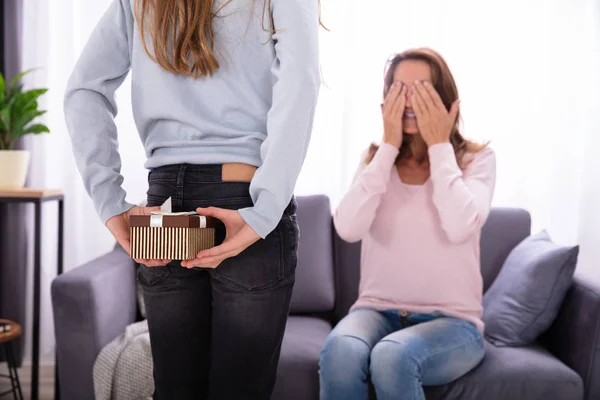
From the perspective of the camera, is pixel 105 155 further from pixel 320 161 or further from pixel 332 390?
pixel 320 161

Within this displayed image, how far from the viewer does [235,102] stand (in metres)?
0.78

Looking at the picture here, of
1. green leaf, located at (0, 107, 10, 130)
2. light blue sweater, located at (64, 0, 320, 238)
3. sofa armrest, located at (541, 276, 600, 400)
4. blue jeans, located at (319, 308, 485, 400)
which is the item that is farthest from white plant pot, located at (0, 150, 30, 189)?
sofa armrest, located at (541, 276, 600, 400)

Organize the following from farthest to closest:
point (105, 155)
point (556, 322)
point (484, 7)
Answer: point (484, 7) < point (556, 322) < point (105, 155)

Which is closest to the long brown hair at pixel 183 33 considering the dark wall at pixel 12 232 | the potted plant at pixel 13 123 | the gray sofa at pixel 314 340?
the gray sofa at pixel 314 340

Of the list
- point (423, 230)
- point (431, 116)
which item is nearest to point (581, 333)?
point (423, 230)

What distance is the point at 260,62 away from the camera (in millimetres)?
795

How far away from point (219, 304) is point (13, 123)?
1790 mm

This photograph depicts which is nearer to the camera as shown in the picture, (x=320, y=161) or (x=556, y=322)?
(x=556, y=322)

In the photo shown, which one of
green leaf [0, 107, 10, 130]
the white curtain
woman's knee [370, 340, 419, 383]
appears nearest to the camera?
woman's knee [370, 340, 419, 383]

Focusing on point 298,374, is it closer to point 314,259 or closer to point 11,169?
point 314,259

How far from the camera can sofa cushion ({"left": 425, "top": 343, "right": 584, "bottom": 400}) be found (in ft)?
5.24

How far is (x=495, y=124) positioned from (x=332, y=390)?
5.04ft

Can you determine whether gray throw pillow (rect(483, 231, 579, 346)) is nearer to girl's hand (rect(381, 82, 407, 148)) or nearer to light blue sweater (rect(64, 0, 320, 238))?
girl's hand (rect(381, 82, 407, 148))

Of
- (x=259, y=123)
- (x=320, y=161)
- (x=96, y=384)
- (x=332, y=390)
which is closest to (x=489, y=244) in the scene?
(x=320, y=161)
